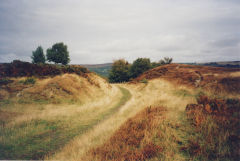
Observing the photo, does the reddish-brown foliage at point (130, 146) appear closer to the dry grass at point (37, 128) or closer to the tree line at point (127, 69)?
the dry grass at point (37, 128)

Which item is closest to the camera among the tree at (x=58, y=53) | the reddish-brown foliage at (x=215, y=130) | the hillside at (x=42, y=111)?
the reddish-brown foliage at (x=215, y=130)

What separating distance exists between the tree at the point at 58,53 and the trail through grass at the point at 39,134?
36.4 m

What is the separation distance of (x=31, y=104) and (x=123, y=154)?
996cm

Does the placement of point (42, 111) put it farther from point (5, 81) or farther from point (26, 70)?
point (26, 70)

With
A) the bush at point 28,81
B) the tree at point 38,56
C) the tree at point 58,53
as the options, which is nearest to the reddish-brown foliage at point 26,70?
the bush at point 28,81

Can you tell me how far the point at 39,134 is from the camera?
6.39 metres

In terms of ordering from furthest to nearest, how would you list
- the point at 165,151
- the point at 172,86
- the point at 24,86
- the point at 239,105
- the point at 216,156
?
the point at 172,86 → the point at 24,86 → the point at 239,105 → the point at 165,151 → the point at 216,156

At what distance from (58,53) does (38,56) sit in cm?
953

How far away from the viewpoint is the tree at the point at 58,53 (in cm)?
3922

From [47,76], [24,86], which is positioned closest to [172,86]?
[47,76]

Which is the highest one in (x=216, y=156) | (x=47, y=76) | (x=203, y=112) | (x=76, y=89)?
(x=47, y=76)

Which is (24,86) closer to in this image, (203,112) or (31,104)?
(31,104)

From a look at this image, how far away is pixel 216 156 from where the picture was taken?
3.83 metres

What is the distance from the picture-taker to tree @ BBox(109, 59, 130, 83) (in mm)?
44750
